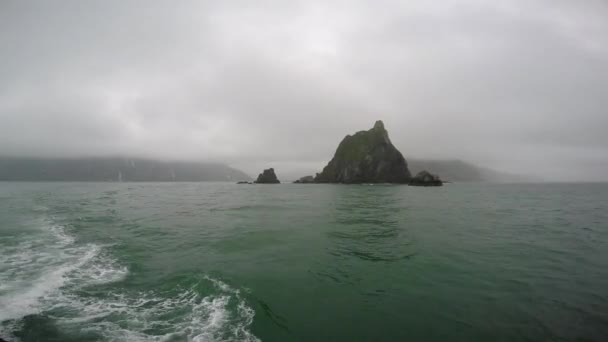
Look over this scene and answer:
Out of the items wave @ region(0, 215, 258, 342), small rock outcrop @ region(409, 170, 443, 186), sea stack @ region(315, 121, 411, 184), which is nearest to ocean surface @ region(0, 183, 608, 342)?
wave @ region(0, 215, 258, 342)

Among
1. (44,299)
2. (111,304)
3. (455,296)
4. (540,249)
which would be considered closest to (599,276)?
(540,249)

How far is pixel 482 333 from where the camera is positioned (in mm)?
6332

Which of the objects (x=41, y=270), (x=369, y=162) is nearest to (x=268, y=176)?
(x=369, y=162)

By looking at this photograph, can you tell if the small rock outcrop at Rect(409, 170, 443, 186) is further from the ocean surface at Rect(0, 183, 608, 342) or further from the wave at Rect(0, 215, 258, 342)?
the wave at Rect(0, 215, 258, 342)

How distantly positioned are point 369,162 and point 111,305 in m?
156

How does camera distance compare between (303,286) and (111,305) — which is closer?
(111,305)

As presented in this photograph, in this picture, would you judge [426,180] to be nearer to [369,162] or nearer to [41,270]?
[369,162]

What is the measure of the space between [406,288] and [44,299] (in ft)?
38.3

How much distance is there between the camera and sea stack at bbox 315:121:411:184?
504 ft

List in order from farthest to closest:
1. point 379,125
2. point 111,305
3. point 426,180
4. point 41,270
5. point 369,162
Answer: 1. point 379,125
2. point 369,162
3. point 426,180
4. point 41,270
5. point 111,305

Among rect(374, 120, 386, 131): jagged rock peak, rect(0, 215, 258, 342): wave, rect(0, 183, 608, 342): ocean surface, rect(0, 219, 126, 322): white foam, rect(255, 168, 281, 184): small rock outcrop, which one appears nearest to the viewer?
rect(0, 215, 258, 342): wave

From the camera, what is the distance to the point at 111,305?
7.66 metres

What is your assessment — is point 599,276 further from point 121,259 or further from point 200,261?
point 121,259

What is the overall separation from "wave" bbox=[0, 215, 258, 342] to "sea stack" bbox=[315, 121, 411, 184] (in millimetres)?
152396
